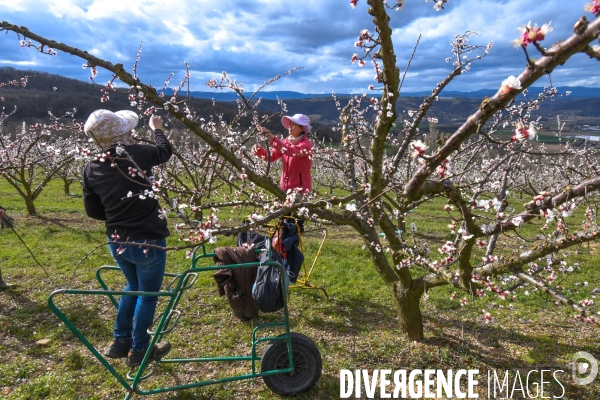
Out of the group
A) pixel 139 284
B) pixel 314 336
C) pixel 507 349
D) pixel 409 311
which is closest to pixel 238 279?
pixel 139 284

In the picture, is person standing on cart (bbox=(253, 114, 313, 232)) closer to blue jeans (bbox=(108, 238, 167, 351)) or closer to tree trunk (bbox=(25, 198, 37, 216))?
blue jeans (bbox=(108, 238, 167, 351))

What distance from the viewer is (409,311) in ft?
13.8

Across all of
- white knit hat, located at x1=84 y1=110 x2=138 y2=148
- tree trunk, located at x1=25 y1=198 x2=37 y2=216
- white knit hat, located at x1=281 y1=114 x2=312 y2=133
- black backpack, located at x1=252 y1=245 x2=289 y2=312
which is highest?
white knit hat, located at x1=281 y1=114 x2=312 y2=133

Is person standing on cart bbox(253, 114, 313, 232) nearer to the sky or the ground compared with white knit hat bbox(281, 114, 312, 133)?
nearer to the ground

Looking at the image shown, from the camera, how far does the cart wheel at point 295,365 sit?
133 inches

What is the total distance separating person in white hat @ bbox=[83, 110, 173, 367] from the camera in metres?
3.01

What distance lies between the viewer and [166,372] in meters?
3.81

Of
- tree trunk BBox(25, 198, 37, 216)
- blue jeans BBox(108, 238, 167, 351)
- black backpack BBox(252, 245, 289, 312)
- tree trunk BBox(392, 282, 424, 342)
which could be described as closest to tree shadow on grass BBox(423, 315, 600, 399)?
tree trunk BBox(392, 282, 424, 342)

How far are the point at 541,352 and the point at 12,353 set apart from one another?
18.2ft

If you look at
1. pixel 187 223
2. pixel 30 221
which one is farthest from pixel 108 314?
pixel 30 221

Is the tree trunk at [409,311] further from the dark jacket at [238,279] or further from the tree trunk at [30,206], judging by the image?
the tree trunk at [30,206]

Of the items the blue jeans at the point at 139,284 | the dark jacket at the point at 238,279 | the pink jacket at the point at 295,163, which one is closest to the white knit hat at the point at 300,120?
the pink jacket at the point at 295,163

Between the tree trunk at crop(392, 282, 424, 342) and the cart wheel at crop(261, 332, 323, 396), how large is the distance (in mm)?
1186

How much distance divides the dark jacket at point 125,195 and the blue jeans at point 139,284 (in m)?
0.11
